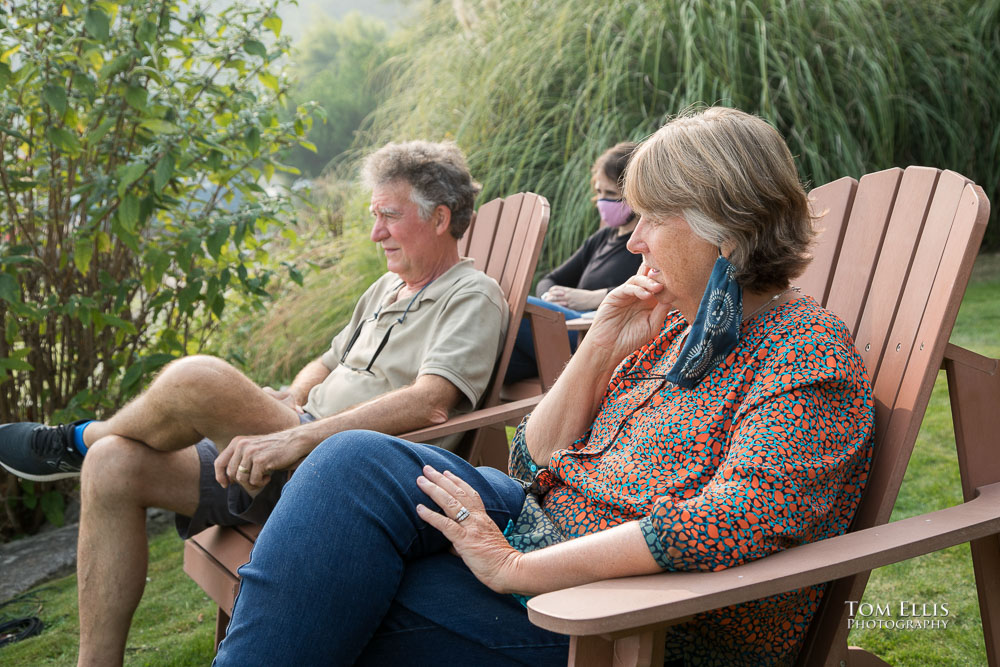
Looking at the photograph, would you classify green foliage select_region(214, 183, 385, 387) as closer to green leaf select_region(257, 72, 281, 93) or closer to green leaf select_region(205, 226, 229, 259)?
green leaf select_region(257, 72, 281, 93)

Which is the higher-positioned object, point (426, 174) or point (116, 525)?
point (426, 174)

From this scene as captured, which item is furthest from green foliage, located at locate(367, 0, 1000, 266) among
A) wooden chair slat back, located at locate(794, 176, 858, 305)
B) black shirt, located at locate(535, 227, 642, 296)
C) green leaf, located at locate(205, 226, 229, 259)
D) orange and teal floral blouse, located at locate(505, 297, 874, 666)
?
orange and teal floral blouse, located at locate(505, 297, 874, 666)

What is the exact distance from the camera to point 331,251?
596 cm

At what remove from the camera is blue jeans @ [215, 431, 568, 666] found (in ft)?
4.72

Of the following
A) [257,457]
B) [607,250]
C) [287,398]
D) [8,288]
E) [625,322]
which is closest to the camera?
[625,322]

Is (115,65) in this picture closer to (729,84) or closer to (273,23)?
(273,23)

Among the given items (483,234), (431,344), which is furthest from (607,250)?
(431,344)

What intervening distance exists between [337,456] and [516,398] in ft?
4.37

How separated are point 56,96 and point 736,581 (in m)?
2.75

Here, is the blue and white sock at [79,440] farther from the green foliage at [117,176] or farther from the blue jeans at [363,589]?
the blue jeans at [363,589]

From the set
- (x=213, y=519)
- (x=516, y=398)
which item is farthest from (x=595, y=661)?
(x=516, y=398)

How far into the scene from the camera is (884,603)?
2.36m

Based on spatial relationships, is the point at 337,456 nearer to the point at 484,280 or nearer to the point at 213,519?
the point at 213,519

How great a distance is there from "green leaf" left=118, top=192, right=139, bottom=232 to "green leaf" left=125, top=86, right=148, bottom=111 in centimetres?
32
